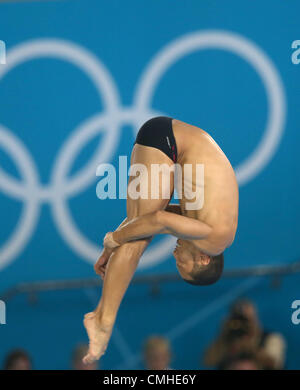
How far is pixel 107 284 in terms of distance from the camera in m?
3.04

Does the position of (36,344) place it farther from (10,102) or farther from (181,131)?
(181,131)

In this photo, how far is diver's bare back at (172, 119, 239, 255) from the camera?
2.98 meters

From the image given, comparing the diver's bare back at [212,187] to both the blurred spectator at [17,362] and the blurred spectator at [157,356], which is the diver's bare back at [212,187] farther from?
the blurred spectator at [17,362]

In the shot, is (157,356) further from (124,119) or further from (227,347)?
(124,119)

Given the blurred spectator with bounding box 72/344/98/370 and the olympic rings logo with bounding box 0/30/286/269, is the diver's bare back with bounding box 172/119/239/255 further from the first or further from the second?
the olympic rings logo with bounding box 0/30/286/269

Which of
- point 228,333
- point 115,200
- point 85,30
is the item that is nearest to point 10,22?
point 85,30

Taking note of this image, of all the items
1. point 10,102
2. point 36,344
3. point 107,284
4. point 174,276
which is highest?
point 10,102

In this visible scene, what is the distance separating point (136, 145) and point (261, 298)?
6.38 feet

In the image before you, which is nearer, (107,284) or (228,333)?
(107,284)

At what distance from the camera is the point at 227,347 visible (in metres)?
3.65

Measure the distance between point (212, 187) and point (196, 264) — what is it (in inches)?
17.2

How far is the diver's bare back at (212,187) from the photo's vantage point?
2982 millimetres

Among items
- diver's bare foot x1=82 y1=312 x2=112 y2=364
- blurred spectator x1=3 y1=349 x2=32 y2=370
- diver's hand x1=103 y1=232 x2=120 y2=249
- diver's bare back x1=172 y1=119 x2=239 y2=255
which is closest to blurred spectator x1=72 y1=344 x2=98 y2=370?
blurred spectator x1=3 y1=349 x2=32 y2=370
